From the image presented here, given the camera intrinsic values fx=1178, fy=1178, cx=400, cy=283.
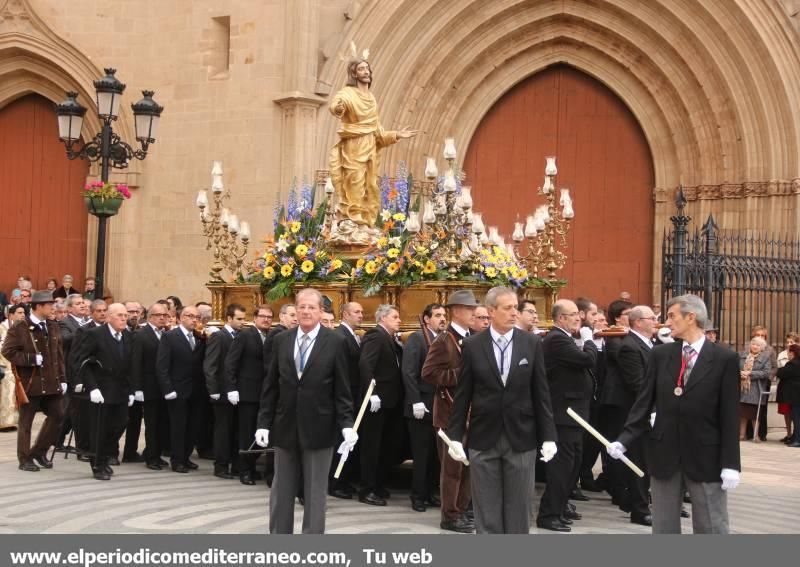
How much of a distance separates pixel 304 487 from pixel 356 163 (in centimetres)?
645

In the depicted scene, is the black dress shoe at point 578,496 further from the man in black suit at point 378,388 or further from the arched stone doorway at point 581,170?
the arched stone doorway at point 581,170

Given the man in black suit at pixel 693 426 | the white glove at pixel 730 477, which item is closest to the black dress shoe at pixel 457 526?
the man in black suit at pixel 693 426

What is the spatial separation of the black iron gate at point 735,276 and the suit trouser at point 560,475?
285 inches

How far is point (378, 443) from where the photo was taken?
1083 cm

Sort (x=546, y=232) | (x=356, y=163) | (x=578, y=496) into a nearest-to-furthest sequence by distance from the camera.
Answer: (x=578, y=496) → (x=546, y=232) → (x=356, y=163)

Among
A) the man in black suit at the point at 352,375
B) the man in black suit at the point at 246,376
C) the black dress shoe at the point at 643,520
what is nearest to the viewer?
the black dress shoe at the point at 643,520

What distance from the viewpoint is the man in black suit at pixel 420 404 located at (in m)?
10.4

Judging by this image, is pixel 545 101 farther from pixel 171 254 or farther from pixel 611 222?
pixel 171 254

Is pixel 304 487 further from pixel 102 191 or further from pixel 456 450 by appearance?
pixel 102 191

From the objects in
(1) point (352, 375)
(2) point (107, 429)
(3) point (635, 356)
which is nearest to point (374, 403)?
(1) point (352, 375)

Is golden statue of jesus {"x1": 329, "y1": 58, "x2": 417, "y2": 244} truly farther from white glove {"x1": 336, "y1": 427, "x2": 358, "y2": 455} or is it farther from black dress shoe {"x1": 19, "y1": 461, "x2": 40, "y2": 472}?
white glove {"x1": 336, "y1": 427, "x2": 358, "y2": 455}

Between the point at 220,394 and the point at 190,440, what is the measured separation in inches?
35.2

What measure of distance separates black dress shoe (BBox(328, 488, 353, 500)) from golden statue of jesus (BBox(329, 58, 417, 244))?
345 centimetres

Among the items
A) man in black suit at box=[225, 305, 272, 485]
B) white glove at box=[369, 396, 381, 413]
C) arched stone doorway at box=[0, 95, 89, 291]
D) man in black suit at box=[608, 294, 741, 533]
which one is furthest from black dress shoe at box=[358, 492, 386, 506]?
arched stone doorway at box=[0, 95, 89, 291]
